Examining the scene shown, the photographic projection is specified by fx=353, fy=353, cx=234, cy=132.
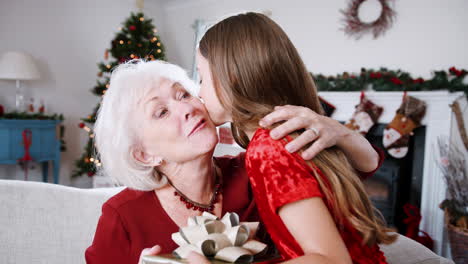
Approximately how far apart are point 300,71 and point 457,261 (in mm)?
2728

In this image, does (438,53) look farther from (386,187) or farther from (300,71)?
(300,71)

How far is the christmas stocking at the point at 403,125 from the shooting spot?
11.3 ft

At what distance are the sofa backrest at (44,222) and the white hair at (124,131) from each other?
0.77 feet

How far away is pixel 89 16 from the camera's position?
5328mm

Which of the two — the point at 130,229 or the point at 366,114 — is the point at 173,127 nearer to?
the point at 130,229

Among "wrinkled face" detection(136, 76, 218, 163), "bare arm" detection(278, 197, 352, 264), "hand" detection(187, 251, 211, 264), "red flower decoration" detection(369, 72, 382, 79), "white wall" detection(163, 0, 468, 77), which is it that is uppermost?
"white wall" detection(163, 0, 468, 77)

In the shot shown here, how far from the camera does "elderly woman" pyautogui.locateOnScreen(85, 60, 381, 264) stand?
1033 millimetres

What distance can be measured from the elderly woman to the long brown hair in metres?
0.12

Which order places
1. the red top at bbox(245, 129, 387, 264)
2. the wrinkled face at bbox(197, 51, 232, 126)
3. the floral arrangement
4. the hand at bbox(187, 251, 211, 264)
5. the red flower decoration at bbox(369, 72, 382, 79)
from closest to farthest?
the hand at bbox(187, 251, 211, 264), the red top at bbox(245, 129, 387, 264), the wrinkled face at bbox(197, 51, 232, 126), the floral arrangement, the red flower decoration at bbox(369, 72, 382, 79)

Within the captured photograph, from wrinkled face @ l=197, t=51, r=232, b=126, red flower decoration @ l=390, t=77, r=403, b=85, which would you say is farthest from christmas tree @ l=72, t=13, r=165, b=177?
wrinkled face @ l=197, t=51, r=232, b=126

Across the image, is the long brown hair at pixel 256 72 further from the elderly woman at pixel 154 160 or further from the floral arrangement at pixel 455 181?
the floral arrangement at pixel 455 181

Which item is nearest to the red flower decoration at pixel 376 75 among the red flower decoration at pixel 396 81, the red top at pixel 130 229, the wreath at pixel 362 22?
the red flower decoration at pixel 396 81

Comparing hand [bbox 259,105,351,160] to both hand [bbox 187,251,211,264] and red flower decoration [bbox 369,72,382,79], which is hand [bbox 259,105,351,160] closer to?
hand [bbox 187,251,211,264]

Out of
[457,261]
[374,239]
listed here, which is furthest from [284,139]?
[457,261]
